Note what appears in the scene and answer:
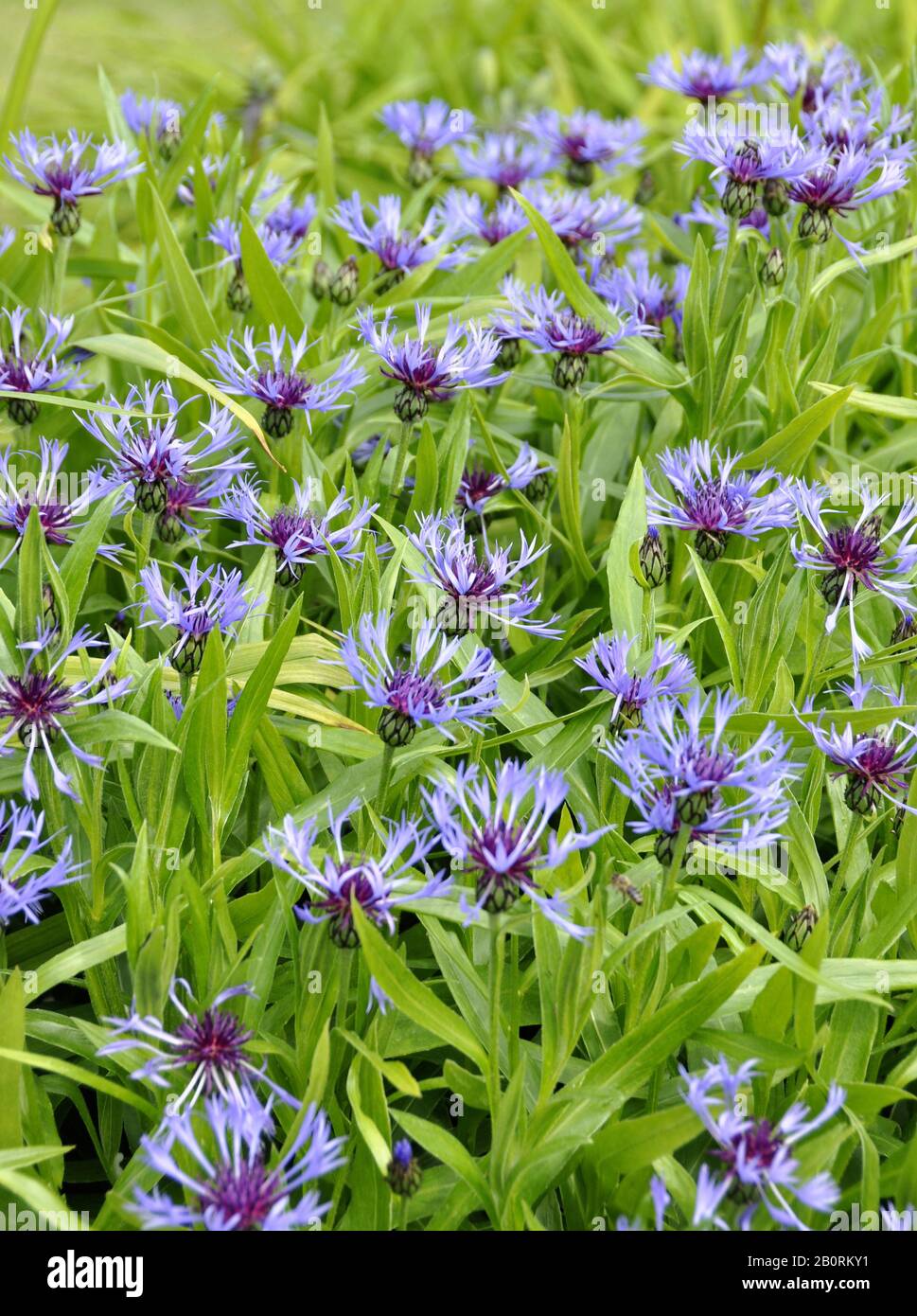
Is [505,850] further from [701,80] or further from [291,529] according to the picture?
[701,80]

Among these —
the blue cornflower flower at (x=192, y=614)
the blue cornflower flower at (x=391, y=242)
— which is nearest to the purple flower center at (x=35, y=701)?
the blue cornflower flower at (x=192, y=614)

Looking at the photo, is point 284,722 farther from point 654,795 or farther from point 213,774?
point 654,795

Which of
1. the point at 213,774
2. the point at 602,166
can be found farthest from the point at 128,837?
the point at 602,166

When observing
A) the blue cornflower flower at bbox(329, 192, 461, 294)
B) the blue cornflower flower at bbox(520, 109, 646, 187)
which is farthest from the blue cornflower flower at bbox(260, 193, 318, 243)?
the blue cornflower flower at bbox(520, 109, 646, 187)

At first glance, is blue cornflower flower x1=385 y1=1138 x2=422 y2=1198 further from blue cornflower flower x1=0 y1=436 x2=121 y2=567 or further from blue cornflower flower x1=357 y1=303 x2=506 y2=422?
blue cornflower flower x1=357 y1=303 x2=506 y2=422

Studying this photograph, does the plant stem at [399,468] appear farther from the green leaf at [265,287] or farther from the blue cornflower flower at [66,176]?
the blue cornflower flower at [66,176]
